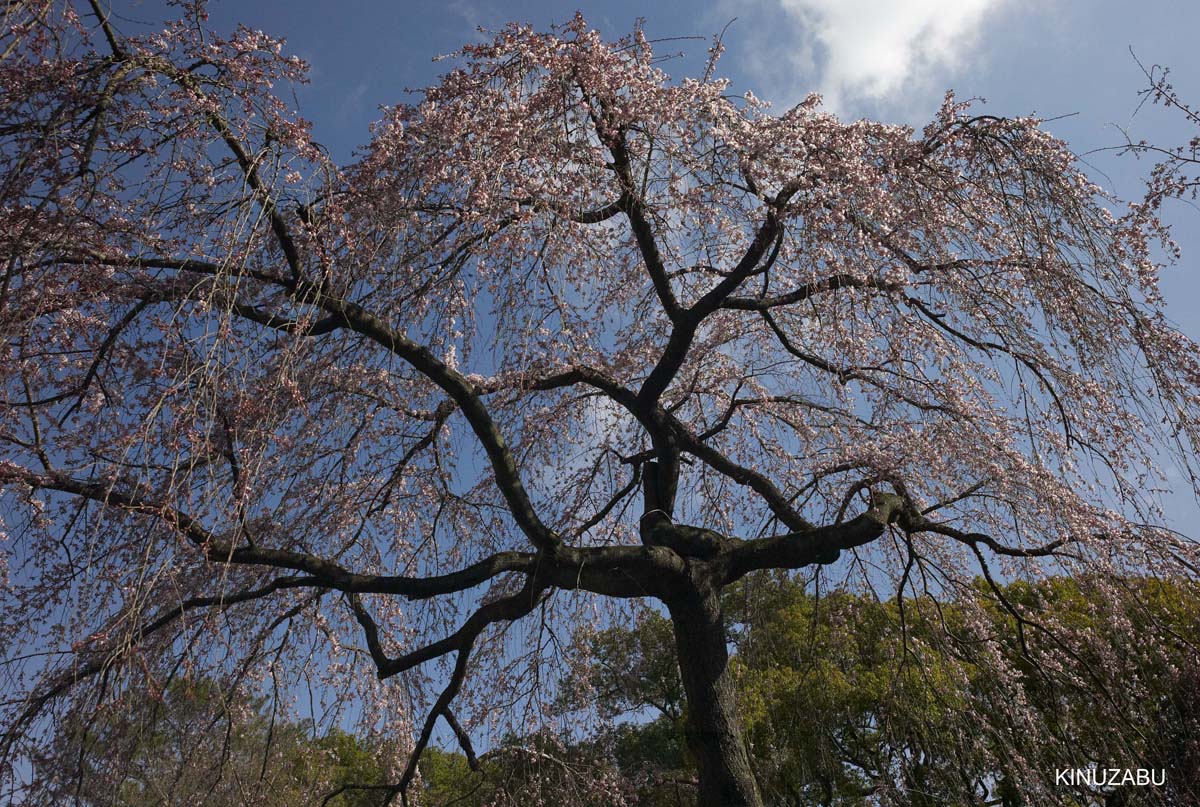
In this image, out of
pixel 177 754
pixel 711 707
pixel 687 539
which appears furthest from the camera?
pixel 687 539

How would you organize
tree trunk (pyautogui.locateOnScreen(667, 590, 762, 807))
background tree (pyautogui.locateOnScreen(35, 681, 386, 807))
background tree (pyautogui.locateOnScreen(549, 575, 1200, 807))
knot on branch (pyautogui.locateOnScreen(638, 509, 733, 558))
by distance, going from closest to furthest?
1. background tree (pyautogui.locateOnScreen(35, 681, 386, 807))
2. background tree (pyautogui.locateOnScreen(549, 575, 1200, 807))
3. tree trunk (pyautogui.locateOnScreen(667, 590, 762, 807))
4. knot on branch (pyautogui.locateOnScreen(638, 509, 733, 558))

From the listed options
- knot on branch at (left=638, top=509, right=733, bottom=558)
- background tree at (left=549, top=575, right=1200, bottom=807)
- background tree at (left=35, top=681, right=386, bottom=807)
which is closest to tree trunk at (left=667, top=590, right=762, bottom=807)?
knot on branch at (left=638, top=509, right=733, bottom=558)

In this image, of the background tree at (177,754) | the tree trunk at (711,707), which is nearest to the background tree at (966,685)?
the tree trunk at (711,707)

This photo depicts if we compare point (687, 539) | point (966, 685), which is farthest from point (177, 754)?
point (966, 685)

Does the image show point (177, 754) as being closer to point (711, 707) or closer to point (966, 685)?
point (711, 707)

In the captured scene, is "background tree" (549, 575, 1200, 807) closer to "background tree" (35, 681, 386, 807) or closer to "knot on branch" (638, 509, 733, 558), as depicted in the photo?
"knot on branch" (638, 509, 733, 558)

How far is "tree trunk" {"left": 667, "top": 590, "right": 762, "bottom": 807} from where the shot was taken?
4664mm

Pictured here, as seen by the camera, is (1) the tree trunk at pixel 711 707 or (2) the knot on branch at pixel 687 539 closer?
(1) the tree trunk at pixel 711 707

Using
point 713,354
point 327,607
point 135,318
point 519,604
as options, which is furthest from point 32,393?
point 713,354

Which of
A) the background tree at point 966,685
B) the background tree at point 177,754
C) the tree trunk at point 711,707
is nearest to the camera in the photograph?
the background tree at point 177,754

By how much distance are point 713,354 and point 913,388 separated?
1635mm

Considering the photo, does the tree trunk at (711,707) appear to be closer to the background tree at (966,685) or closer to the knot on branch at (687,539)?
the knot on branch at (687,539)

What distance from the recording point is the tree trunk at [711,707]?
4.66 metres

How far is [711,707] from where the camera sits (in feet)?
16.0
